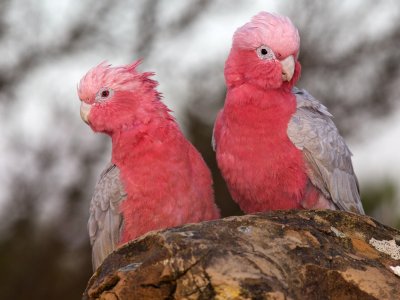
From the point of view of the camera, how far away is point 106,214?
8.23m

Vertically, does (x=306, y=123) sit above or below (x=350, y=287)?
above

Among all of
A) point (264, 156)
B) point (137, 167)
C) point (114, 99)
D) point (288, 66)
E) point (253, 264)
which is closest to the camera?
point (253, 264)

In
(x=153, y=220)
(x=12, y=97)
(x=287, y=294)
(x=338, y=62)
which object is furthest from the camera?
(x=12, y=97)

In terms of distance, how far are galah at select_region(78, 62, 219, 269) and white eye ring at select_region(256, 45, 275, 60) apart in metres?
1.07

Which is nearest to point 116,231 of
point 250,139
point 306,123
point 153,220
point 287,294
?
point 153,220

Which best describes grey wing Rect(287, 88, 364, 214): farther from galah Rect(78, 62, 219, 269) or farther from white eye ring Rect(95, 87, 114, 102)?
white eye ring Rect(95, 87, 114, 102)

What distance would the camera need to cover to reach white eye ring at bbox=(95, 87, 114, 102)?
823 cm

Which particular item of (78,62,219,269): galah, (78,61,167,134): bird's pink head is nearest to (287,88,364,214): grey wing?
(78,62,219,269): galah

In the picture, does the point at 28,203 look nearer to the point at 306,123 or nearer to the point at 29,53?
the point at 29,53

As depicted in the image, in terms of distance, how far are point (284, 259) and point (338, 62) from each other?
29.7 feet

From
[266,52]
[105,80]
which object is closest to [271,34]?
[266,52]

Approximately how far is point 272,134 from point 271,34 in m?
0.90

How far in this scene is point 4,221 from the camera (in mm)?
15031

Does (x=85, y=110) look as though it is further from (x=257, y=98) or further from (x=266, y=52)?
(x=266, y=52)
